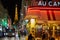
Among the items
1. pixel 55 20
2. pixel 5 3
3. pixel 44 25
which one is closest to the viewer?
pixel 55 20

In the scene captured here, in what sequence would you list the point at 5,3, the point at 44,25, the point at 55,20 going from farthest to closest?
the point at 5,3, the point at 44,25, the point at 55,20

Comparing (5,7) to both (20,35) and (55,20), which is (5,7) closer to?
(20,35)

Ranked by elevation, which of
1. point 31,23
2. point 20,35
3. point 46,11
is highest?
point 46,11

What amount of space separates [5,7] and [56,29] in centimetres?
145

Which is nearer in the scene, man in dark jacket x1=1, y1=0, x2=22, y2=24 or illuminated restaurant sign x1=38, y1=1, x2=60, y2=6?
illuminated restaurant sign x1=38, y1=1, x2=60, y2=6

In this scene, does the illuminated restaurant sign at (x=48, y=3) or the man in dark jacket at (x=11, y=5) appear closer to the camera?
the illuminated restaurant sign at (x=48, y=3)

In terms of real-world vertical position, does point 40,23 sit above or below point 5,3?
below

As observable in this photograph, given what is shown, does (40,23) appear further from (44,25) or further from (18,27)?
(18,27)

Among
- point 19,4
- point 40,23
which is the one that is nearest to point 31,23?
point 40,23

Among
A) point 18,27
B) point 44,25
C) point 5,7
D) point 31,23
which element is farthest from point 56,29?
point 5,7

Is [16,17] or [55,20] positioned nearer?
[55,20]

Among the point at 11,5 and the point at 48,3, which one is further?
the point at 11,5

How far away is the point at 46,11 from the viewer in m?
4.82

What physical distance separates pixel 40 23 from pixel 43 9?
1.30 feet
